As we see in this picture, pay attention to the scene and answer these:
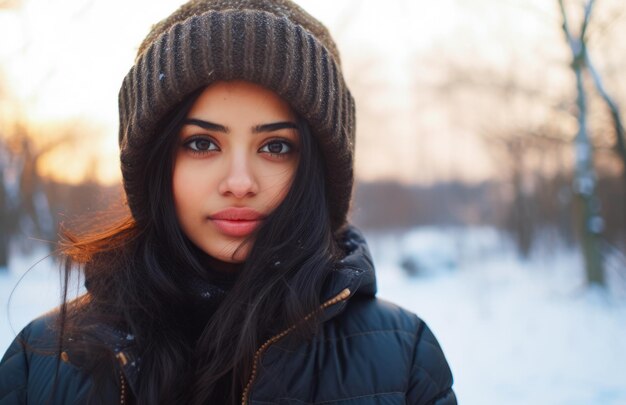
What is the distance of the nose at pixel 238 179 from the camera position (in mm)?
1270

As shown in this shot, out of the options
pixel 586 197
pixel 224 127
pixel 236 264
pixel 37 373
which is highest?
pixel 224 127

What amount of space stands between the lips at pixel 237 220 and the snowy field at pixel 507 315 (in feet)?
2.09

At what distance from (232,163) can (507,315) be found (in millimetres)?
6379

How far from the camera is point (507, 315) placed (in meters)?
6.73

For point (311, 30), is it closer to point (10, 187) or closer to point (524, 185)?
point (10, 187)

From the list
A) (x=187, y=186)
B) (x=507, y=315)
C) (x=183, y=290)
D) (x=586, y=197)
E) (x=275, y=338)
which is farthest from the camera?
(x=586, y=197)

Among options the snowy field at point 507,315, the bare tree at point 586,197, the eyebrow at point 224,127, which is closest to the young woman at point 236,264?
the eyebrow at point 224,127

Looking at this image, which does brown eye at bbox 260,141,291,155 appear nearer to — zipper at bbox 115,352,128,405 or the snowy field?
zipper at bbox 115,352,128,405

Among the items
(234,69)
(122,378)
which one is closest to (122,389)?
(122,378)

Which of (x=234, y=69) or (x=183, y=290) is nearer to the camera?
(x=234, y=69)

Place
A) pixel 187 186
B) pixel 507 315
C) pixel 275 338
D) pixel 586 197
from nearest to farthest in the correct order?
pixel 275 338
pixel 187 186
pixel 507 315
pixel 586 197

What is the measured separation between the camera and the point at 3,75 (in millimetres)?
8344

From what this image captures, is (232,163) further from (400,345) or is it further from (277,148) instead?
(400,345)

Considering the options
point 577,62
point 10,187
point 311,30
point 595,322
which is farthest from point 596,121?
point 10,187
